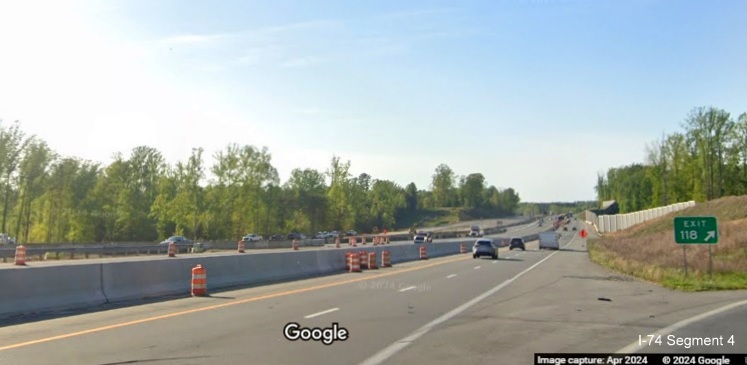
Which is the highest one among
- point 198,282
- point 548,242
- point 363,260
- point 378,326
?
point 198,282

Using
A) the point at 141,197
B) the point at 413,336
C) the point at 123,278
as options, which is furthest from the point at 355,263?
the point at 141,197

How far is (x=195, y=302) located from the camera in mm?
18859

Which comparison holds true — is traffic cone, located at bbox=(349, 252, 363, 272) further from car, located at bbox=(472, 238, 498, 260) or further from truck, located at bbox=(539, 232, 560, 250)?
truck, located at bbox=(539, 232, 560, 250)

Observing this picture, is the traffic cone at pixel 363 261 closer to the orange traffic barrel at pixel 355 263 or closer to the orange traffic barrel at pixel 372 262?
the orange traffic barrel at pixel 372 262

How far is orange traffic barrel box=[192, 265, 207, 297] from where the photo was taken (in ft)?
69.9

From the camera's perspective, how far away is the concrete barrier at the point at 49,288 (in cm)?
1645

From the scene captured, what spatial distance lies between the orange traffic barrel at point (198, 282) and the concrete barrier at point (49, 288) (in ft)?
9.36

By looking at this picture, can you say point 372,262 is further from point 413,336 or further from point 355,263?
point 413,336

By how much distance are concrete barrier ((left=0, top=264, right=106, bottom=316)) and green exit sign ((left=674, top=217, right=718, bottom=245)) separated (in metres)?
19.6

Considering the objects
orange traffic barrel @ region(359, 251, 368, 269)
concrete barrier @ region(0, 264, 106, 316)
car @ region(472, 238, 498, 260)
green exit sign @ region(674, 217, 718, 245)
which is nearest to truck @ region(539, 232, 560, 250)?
car @ region(472, 238, 498, 260)

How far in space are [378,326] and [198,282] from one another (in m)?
9.40

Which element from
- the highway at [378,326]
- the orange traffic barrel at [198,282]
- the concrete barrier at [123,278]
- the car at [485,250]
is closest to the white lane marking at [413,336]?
the highway at [378,326]

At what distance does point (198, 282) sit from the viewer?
2136cm

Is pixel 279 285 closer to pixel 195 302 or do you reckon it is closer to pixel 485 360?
pixel 195 302
